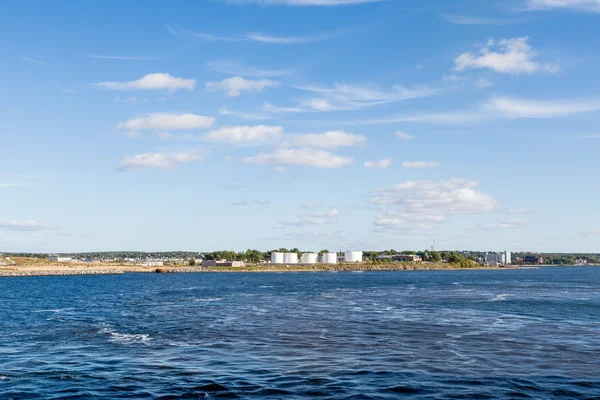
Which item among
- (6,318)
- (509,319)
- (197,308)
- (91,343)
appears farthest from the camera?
(197,308)

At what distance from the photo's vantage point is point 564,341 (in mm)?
60875

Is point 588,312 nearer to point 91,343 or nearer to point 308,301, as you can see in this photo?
point 308,301

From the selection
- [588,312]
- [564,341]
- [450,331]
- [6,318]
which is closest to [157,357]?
[450,331]

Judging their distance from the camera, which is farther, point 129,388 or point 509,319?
point 509,319

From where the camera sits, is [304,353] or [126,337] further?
[126,337]

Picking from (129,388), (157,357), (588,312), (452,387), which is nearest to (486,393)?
(452,387)

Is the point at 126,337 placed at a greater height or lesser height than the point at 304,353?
lesser

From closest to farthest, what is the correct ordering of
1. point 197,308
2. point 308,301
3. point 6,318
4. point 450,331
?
point 450,331
point 6,318
point 197,308
point 308,301

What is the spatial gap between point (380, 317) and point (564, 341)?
27.1 metres

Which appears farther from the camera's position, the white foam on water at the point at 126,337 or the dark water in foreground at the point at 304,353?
the white foam on water at the point at 126,337

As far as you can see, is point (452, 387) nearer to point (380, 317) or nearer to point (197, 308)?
point (380, 317)

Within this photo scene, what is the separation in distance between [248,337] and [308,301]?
48.9 metres

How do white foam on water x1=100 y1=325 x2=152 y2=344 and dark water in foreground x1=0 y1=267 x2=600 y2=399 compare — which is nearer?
dark water in foreground x1=0 y1=267 x2=600 y2=399

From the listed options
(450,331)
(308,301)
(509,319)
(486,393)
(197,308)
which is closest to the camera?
(486,393)
